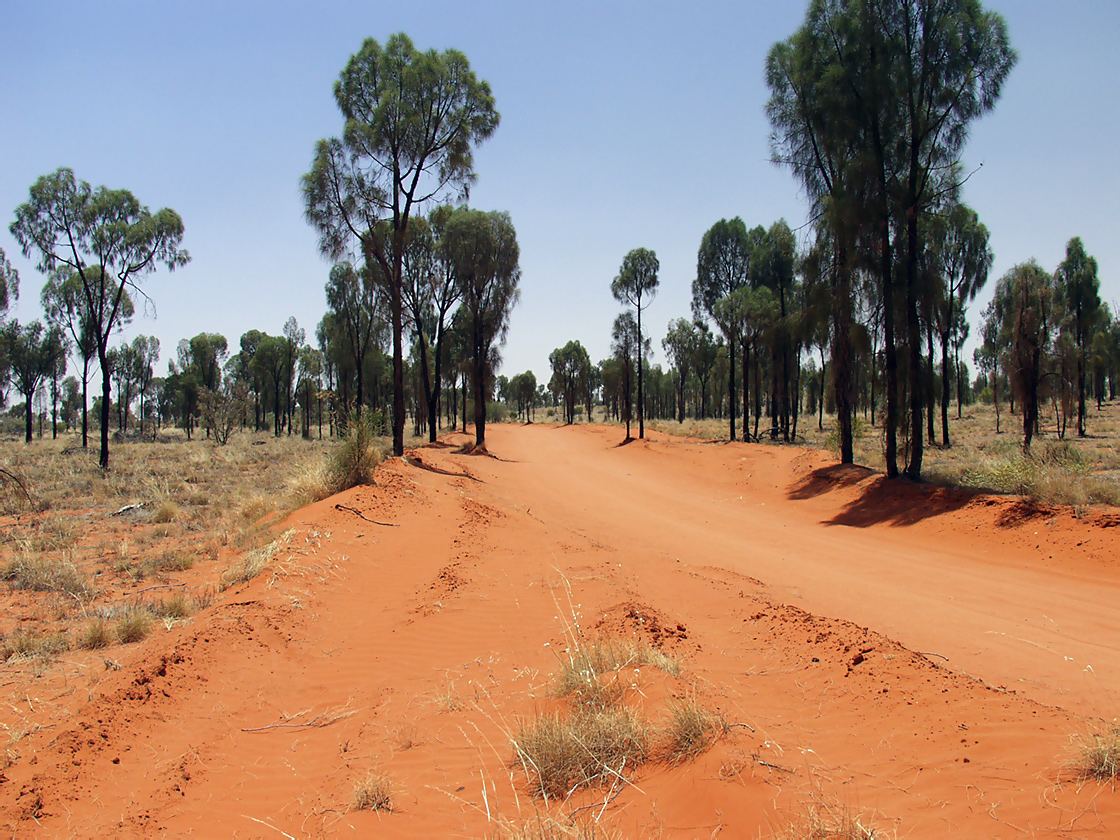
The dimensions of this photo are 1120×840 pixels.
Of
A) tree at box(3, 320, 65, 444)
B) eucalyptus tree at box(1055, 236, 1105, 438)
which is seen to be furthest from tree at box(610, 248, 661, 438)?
tree at box(3, 320, 65, 444)

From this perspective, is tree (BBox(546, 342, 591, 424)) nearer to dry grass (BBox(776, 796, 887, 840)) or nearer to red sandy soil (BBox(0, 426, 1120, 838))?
red sandy soil (BBox(0, 426, 1120, 838))

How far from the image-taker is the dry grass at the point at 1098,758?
115 inches

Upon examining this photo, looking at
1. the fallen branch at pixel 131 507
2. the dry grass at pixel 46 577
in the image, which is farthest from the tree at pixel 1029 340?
the fallen branch at pixel 131 507

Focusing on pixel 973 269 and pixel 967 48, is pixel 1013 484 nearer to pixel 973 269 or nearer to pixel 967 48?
pixel 967 48

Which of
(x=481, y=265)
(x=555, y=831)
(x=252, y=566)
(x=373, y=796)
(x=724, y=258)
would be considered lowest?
(x=373, y=796)

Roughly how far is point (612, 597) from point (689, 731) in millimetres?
3590

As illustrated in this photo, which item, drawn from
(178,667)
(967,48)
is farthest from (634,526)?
(967,48)

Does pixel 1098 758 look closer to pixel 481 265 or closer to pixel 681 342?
pixel 481 265

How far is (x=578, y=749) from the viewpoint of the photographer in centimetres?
373

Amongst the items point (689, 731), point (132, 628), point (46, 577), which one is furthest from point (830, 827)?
point (46, 577)

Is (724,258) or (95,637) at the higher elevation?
(724,258)

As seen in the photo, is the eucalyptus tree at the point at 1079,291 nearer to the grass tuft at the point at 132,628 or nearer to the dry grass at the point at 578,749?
the dry grass at the point at 578,749

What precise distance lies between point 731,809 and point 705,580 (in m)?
5.30

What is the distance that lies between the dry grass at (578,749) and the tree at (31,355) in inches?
2166
